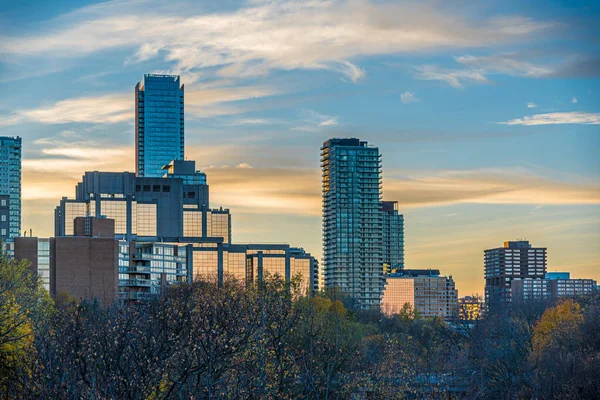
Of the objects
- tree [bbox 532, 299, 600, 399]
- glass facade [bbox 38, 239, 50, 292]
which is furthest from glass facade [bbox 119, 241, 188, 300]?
tree [bbox 532, 299, 600, 399]

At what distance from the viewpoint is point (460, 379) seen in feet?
264

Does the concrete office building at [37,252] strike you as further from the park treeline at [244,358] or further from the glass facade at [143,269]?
the park treeline at [244,358]

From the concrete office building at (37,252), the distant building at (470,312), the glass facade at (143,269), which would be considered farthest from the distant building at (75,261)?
the distant building at (470,312)

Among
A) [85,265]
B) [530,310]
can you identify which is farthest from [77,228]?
[530,310]

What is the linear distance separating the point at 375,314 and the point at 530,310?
58.2 m

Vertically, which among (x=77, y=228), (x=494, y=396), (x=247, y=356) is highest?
(x=77, y=228)

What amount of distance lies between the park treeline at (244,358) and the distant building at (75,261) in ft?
169

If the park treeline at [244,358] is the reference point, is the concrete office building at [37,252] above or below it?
above

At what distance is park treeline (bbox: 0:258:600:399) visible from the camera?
1861 inches

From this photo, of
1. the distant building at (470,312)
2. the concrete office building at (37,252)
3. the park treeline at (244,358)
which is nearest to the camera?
the park treeline at (244,358)

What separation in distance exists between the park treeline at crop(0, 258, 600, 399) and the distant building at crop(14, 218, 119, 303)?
5146cm

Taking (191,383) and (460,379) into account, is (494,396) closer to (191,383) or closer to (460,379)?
(460,379)

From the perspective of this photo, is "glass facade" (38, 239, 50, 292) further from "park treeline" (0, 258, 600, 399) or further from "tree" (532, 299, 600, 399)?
"tree" (532, 299, 600, 399)

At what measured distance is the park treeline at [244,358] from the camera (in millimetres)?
47281
